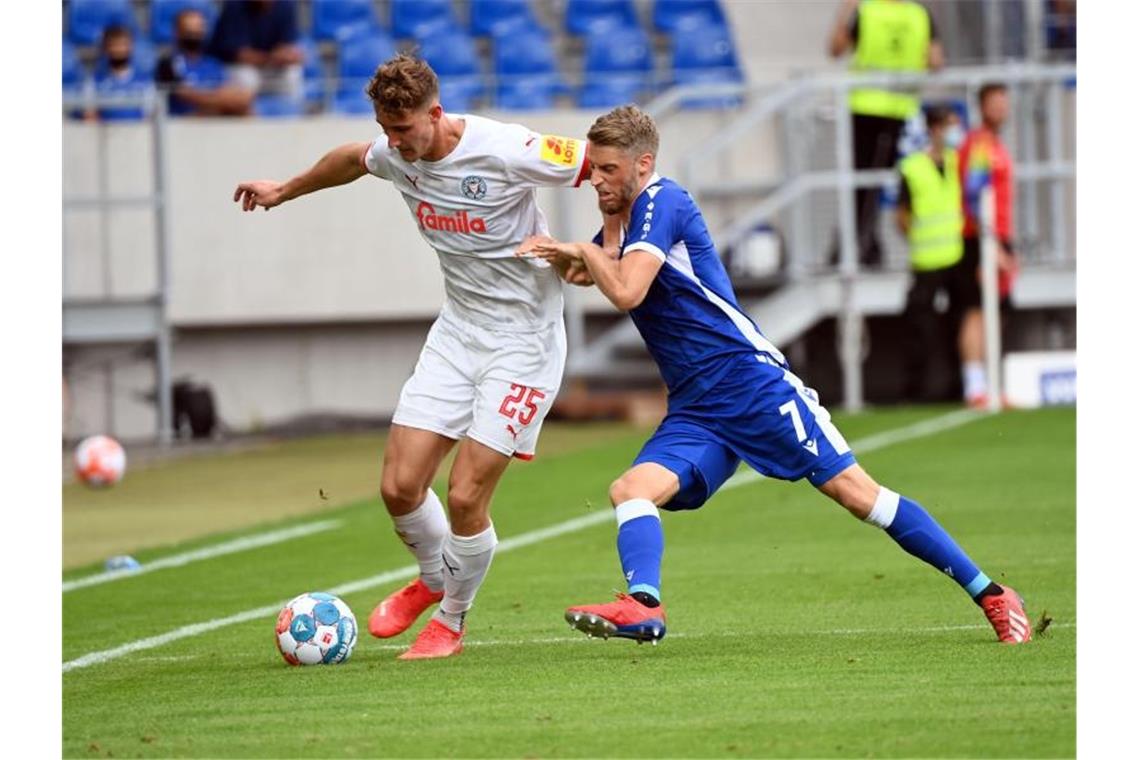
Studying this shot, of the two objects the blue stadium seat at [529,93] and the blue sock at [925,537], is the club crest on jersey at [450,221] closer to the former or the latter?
the blue sock at [925,537]

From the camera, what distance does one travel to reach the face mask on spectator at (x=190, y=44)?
2012 cm

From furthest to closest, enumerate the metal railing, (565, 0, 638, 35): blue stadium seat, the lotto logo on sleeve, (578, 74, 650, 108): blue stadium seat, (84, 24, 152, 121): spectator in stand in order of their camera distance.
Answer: (565, 0, 638, 35): blue stadium seat < (578, 74, 650, 108): blue stadium seat < (84, 24, 152, 121): spectator in stand < the metal railing < the lotto logo on sleeve

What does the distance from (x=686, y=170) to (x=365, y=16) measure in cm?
424

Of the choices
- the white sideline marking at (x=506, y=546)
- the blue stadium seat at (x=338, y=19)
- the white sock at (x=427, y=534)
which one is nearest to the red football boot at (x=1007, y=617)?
the white sock at (x=427, y=534)

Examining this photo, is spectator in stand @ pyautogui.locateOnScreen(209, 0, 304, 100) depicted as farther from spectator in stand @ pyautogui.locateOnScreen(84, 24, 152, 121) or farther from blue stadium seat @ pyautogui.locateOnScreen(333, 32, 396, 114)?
spectator in stand @ pyautogui.locateOnScreen(84, 24, 152, 121)

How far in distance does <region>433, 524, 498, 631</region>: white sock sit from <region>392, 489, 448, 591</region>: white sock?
0.49ft

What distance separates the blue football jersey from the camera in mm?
7367

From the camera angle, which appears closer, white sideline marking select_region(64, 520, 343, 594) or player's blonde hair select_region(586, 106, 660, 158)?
player's blonde hair select_region(586, 106, 660, 158)

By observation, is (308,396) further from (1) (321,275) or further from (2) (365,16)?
(2) (365,16)

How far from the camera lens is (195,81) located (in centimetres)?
2020

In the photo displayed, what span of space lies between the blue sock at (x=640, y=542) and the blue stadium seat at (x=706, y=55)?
47.8 ft

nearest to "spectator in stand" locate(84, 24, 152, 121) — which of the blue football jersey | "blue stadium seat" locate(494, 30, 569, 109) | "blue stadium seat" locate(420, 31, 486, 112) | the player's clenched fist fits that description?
"blue stadium seat" locate(420, 31, 486, 112)
